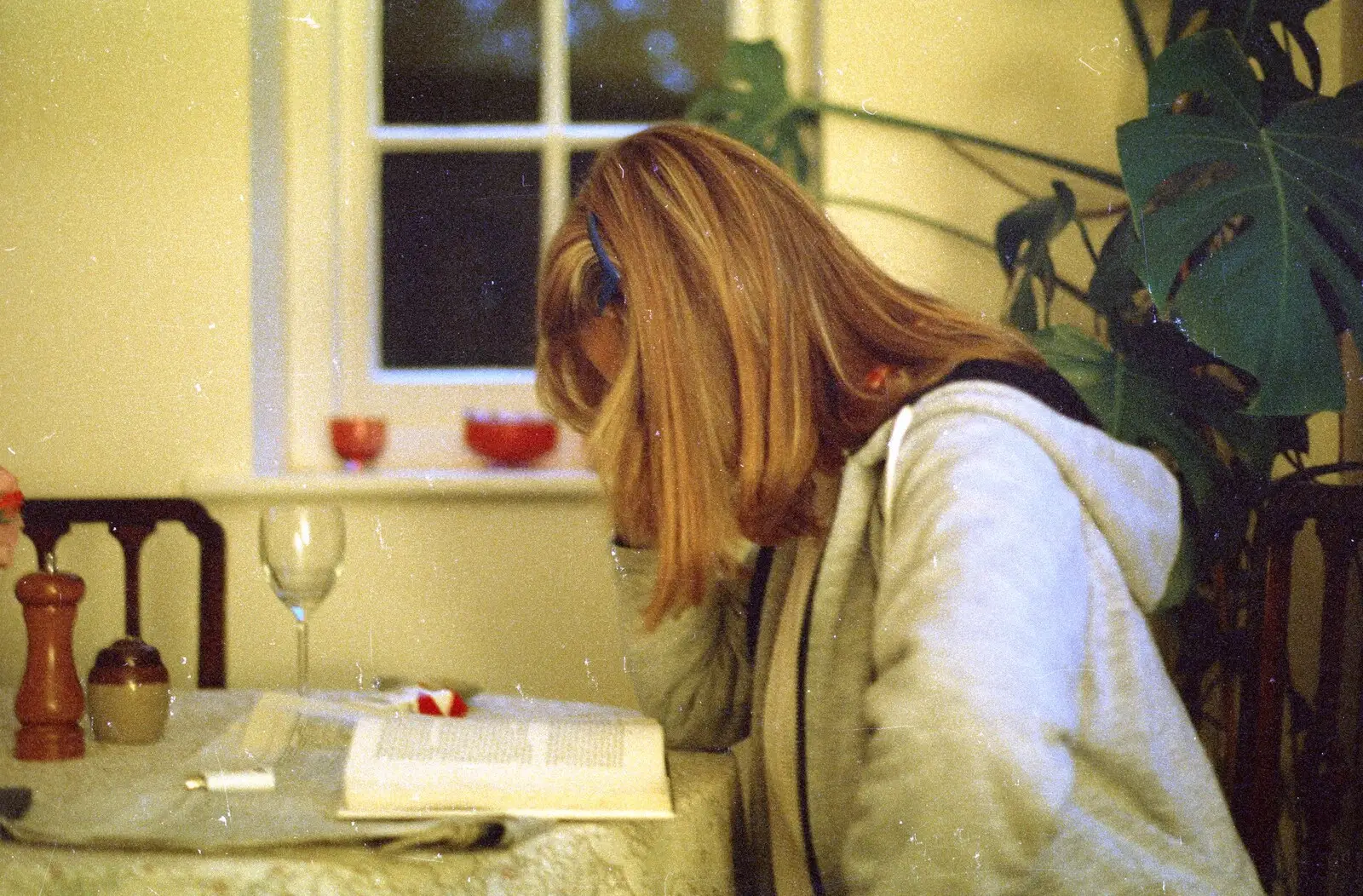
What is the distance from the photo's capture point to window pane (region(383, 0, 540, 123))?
1856 millimetres

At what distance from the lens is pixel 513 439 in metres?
1.75

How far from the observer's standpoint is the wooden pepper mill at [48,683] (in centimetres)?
95

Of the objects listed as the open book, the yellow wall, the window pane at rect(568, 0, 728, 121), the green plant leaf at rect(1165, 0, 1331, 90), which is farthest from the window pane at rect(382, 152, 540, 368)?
the open book

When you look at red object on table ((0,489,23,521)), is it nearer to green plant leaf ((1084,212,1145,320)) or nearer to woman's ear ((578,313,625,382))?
woman's ear ((578,313,625,382))

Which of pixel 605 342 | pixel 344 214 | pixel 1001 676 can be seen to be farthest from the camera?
pixel 344 214

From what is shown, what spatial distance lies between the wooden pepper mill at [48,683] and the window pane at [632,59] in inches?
44.9

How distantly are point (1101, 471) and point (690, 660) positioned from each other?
49 cm

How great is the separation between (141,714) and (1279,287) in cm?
107

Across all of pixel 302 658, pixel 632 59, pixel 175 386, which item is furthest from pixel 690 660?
pixel 632 59

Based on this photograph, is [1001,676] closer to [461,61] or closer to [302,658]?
[302,658]

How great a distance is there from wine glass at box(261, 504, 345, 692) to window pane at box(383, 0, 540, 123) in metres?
0.89

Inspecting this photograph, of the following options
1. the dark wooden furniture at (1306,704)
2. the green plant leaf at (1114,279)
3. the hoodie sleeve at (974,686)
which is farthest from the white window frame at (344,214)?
the hoodie sleeve at (974,686)

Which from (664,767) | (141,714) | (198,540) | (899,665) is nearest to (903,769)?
(899,665)

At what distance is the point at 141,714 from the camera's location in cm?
100
